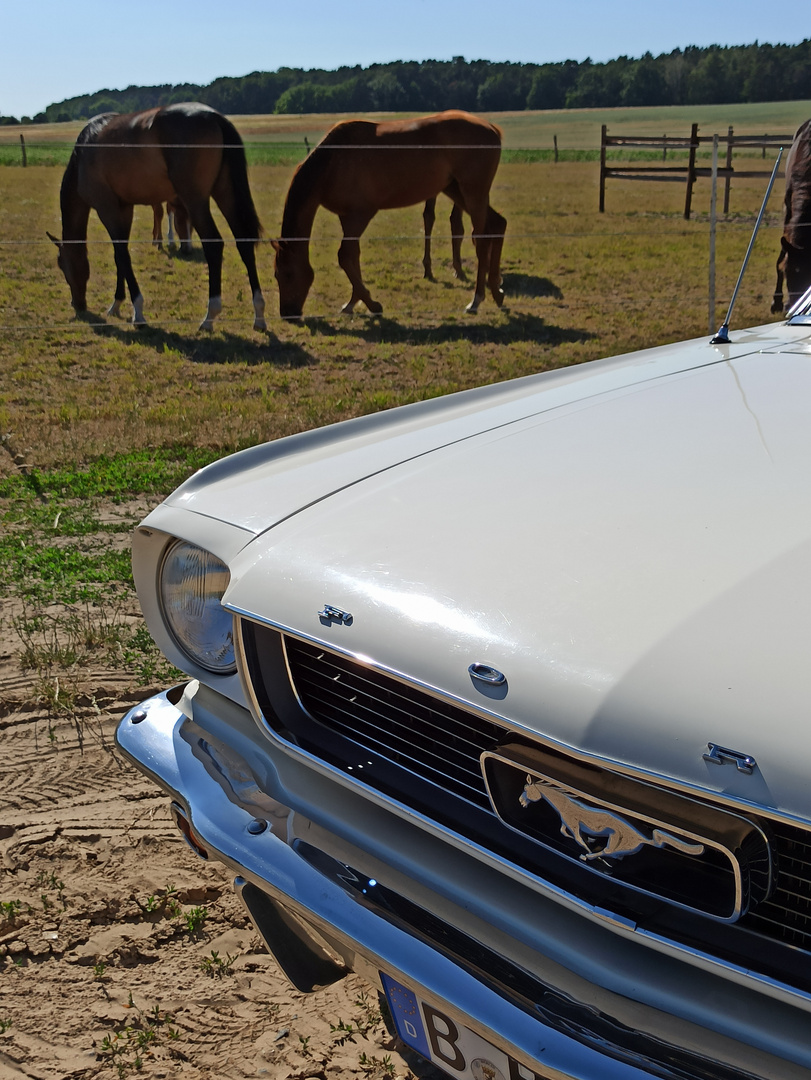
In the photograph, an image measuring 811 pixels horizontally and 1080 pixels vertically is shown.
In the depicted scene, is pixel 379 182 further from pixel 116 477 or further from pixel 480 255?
pixel 116 477

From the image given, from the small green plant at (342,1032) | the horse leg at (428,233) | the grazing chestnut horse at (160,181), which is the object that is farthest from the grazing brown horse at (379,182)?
the small green plant at (342,1032)

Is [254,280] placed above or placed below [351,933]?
below

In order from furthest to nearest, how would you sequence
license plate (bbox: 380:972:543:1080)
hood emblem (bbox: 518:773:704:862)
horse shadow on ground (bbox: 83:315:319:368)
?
horse shadow on ground (bbox: 83:315:319:368) < license plate (bbox: 380:972:543:1080) < hood emblem (bbox: 518:773:704:862)

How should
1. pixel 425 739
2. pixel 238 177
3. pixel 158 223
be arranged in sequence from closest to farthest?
pixel 425 739
pixel 238 177
pixel 158 223

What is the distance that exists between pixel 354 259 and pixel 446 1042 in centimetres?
909

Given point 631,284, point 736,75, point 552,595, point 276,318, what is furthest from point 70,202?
point 736,75

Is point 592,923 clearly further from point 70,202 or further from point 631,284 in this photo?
point 631,284

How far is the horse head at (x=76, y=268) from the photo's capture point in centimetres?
920

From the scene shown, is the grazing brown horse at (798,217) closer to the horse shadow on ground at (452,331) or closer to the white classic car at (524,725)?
the horse shadow on ground at (452,331)

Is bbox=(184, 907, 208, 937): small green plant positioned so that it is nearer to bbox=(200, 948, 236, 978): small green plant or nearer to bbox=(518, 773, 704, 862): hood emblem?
bbox=(200, 948, 236, 978): small green plant

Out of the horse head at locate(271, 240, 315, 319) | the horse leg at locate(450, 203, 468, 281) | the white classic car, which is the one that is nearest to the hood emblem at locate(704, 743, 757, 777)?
the white classic car

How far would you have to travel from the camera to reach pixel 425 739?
1.41 m

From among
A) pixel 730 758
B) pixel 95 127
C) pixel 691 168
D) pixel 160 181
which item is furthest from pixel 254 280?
pixel 691 168

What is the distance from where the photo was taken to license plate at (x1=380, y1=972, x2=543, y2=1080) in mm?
1219
